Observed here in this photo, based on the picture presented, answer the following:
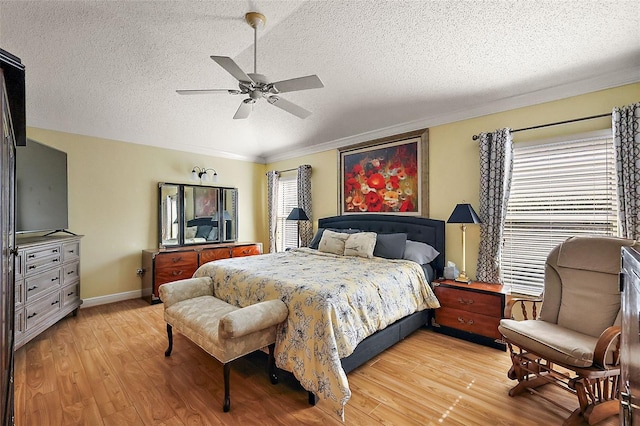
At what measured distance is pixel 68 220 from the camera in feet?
12.8

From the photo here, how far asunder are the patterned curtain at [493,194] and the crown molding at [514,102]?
347 millimetres

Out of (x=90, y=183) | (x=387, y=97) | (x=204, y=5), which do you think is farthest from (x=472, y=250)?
(x=90, y=183)

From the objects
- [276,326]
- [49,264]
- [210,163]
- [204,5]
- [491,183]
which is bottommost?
[276,326]

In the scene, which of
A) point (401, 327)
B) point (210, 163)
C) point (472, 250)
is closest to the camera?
point (401, 327)

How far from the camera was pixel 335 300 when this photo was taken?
2.14 metres

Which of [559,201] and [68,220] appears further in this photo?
[68,220]

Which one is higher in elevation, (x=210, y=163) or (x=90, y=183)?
(x=210, y=163)

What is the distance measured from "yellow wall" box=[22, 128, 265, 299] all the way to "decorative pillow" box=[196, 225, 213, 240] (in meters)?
0.68

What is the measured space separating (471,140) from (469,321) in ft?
6.89

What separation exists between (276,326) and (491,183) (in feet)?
8.98

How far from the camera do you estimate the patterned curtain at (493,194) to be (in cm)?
314

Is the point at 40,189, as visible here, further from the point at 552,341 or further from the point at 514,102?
the point at 514,102

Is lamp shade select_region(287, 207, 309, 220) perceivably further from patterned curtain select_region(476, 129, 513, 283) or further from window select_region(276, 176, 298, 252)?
patterned curtain select_region(476, 129, 513, 283)

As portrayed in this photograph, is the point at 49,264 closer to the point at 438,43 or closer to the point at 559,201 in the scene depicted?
the point at 438,43
